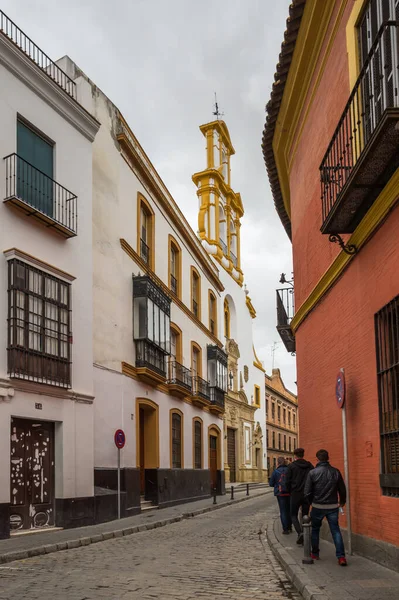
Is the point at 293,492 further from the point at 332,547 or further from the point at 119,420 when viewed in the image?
the point at 119,420

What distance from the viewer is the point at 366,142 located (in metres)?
8.09

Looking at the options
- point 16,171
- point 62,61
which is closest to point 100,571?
point 16,171

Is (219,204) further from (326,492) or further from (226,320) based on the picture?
(326,492)

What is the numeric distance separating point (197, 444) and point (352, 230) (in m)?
20.2

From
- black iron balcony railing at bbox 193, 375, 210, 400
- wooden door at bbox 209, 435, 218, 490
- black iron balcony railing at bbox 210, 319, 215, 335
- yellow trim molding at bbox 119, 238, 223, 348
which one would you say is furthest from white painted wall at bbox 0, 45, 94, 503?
black iron balcony railing at bbox 210, 319, 215, 335

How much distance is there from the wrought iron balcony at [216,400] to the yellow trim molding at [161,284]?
→ 2492 millimetres

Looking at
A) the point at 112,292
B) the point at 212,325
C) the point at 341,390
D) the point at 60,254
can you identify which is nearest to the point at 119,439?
the point at 112,292

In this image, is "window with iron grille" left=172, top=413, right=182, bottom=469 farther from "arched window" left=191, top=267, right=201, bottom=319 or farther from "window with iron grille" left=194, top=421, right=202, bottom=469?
"arched window" left=191, top=267, right=201, bottom=319

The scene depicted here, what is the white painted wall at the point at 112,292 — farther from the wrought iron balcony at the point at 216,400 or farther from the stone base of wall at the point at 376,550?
the stone base of wall at the point at 376,550

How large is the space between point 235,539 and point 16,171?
8.34m

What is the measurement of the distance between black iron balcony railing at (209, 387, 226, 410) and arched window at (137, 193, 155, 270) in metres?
9.13

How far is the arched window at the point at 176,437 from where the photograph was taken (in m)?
24.9

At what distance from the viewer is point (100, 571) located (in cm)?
966

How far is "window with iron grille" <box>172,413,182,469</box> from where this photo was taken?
25.1 meters
